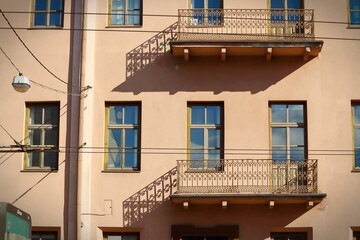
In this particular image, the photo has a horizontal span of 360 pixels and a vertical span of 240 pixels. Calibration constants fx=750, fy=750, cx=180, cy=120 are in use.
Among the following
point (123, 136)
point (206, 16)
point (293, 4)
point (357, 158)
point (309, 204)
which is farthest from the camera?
point (293, 4)

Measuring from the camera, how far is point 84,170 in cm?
2086

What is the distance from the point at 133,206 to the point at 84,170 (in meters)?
1.69

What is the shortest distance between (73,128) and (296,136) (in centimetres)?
631

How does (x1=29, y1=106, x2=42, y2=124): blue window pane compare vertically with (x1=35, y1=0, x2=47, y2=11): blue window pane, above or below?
below

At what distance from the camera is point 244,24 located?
21672 mm

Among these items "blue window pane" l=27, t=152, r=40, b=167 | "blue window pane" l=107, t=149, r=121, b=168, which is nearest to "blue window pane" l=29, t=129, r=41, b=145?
"blue window pane" l=27, t=152, r=40, b=167

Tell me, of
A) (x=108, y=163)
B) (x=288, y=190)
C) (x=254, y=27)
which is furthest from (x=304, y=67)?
(x=108, y=163)

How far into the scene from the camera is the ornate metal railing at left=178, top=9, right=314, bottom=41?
843 inches

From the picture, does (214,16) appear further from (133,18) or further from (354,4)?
(354,4)

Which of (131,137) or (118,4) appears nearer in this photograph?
(131,137)

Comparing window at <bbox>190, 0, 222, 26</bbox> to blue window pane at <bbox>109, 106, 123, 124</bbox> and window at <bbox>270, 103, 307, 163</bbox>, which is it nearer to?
window at <bbox>270, 103, 307, 163</bbox>

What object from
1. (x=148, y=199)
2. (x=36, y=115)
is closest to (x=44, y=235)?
(x=148, y=199)

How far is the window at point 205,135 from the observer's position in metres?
21.0

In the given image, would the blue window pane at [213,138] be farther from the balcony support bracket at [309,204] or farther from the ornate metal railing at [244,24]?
the balcony support bracket at [309,204]
